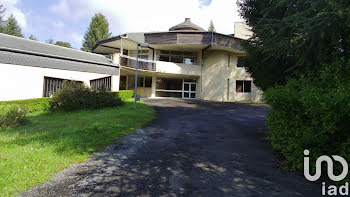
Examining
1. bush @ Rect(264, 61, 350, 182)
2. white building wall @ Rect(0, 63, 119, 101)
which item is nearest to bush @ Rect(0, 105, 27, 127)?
white building wall @ Rect(0, 63, 119, 101)

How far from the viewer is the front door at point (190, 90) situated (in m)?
24.7

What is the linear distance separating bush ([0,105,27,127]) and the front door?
17711 mm

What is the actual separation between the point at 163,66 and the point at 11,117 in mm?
16030

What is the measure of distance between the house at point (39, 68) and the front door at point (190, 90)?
9.51m

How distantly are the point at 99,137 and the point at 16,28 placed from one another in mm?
59405

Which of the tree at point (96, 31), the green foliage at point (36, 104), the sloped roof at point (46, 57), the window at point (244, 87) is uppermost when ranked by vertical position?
the tree at point (96, 31)

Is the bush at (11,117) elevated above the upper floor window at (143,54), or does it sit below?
below

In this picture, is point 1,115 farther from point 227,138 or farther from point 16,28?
point 16,28

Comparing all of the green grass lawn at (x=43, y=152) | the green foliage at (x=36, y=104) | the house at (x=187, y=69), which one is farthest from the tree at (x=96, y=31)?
the green grass lawn at (x=43, y=152)

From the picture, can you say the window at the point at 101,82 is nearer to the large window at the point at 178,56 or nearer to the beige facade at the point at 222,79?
the large window at the point at 178,56

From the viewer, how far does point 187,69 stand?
23.7 meters

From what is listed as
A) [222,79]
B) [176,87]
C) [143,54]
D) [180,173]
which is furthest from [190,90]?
[180,173]

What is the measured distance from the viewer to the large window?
2478cm

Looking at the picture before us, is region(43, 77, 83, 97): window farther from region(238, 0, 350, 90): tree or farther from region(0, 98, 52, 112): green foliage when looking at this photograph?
region(238, 0, 350, 90): tree
